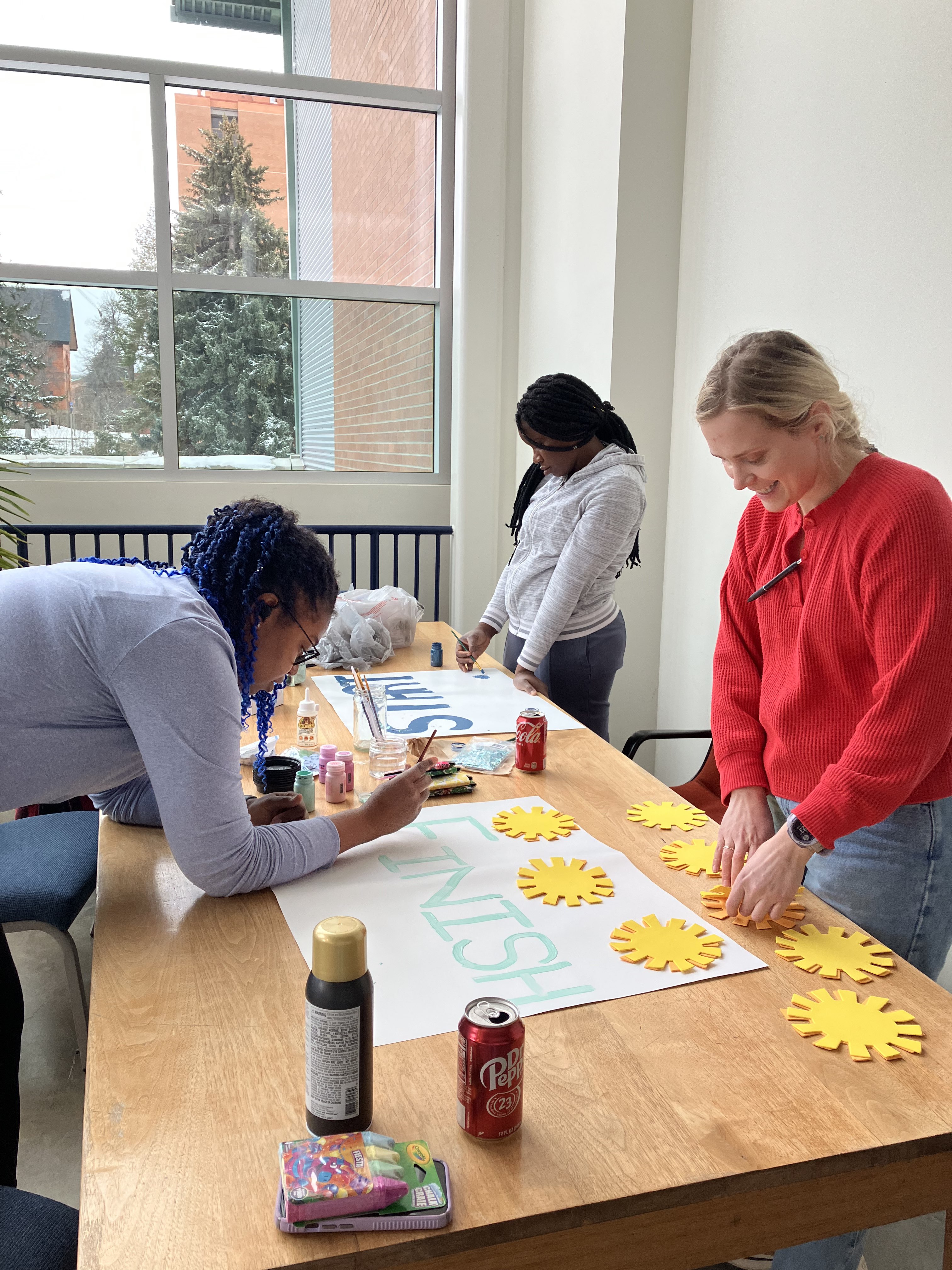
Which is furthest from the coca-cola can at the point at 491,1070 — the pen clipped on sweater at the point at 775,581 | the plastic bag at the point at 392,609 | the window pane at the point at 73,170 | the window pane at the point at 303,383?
the window pane at the point at 73,170

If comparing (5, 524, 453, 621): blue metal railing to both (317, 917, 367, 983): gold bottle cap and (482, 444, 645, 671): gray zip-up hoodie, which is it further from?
(317, 917, 367, 983): gold bottle cap

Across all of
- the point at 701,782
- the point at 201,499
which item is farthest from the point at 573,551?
the point at 201,499

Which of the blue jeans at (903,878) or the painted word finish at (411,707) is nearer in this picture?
the blue jeans at (903,878)

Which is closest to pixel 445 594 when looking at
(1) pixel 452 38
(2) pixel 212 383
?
(2) pixel 212 383

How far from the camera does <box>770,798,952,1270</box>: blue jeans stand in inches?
48.6

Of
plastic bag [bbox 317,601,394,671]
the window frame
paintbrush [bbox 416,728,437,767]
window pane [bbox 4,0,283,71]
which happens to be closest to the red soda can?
paintbrush [bbox 416,728,437,767]

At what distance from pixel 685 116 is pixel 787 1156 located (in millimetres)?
3220

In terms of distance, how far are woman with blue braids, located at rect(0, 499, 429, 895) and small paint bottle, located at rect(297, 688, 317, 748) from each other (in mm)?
544

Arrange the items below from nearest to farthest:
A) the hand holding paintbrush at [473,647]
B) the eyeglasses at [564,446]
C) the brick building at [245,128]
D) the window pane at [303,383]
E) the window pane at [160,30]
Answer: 1. the eyeglasses at [564,446]
2. the hand holding paintbrush at [473,647]
3. the window pane at [160,30]
4. the brick building at [245,128]
5. the window pane at [303,383]

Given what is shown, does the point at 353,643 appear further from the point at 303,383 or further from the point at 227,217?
the point at 227,217

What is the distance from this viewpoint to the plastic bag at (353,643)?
8.56ft

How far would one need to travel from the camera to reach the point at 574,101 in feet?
11.4

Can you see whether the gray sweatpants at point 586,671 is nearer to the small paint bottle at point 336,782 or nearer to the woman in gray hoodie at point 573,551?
the woman in gray hoodie at point 573,551

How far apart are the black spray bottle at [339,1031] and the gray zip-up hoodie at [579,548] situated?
1.62 metres
